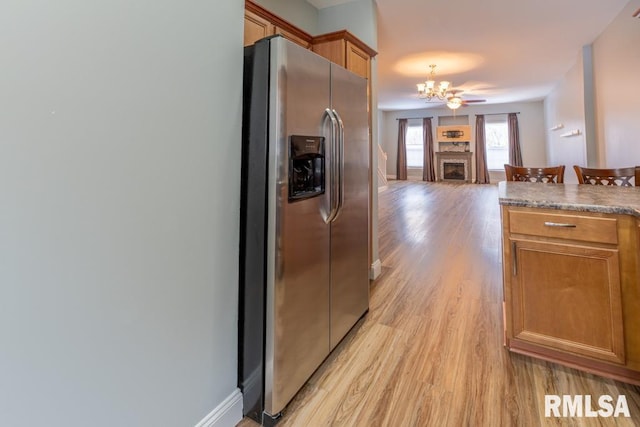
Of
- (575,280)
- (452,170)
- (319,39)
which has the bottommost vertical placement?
(575,280)

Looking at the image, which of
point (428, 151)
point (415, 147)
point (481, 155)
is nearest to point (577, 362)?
point (481, 155)

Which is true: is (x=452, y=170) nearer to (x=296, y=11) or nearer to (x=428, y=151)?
(x=428, y=151)

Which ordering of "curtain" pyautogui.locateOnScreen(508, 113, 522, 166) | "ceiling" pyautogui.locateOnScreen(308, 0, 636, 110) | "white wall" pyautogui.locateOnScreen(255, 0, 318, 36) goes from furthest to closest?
"curtain" pyautogui.locateOnScreen(508, 113, 522, 166) < "ceiling" pyautogui.locateOnScreen(308, 0, 636, 110) < "white wall" pyautogui.locateOnScreen(255, 0, 318, 36)

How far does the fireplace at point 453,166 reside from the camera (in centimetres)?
1194

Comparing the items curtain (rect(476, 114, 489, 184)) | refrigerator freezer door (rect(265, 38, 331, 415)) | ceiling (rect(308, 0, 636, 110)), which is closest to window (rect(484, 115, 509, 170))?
curtain (rect(476, 114, 489, 184))

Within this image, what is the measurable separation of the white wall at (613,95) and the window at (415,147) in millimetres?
6971

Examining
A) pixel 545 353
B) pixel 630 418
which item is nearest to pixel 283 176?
pixel 545 353

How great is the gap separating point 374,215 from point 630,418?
212 centimetres

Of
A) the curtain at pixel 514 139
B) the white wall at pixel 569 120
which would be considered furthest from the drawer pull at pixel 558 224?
the curtain at pixel 514 139

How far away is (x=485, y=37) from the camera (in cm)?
445

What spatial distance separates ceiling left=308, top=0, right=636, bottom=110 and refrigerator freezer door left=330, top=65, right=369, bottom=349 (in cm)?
182

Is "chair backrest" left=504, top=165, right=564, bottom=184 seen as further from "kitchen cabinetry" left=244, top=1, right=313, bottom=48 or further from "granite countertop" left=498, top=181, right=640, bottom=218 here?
"kitchen cabinetry" left=244, top=1, right=313, bottom=48

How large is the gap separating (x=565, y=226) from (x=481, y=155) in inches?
443

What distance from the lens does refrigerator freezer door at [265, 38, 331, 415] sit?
1344mm
